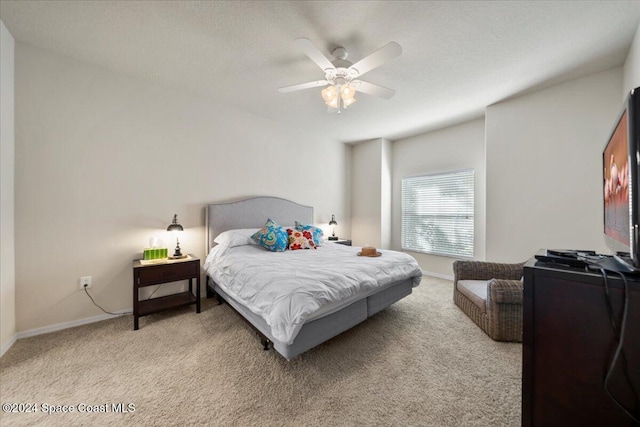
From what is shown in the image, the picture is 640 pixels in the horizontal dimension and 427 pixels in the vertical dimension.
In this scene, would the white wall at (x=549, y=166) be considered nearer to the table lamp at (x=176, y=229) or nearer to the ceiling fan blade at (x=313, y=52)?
the ceiling fan blade at (x=313, y=52)

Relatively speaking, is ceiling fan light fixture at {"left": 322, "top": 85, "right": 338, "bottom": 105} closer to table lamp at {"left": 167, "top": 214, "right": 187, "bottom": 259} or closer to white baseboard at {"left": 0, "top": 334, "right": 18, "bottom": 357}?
table lamp at {"left": 167, "top": 214, "right": 187, "bottom": 259}

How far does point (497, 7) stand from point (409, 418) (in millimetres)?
2856

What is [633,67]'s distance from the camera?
2049mm

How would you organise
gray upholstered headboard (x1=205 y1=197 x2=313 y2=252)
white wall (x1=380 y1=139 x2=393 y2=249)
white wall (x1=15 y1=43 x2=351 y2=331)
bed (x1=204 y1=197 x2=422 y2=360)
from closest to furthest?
bed (x1=204 y1=197 x2=422 y2=360)
white wall (x1=15 y1=43 x2=351 y2=331)
gray upholstered headboard (x1=205 y1=197 x2=313 y2=252)
white wall (x1=380 y1=139 x2=393 y2=249)

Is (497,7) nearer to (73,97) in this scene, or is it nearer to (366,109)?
(366,109)

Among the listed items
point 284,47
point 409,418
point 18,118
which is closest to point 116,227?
point 18,118

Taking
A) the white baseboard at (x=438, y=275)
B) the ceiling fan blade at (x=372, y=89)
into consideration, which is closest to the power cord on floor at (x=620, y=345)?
the ceiling fan blade at (x=372, y=89)

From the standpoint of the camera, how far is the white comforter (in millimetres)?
1594

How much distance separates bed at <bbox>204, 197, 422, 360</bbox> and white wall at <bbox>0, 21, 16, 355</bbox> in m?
1.58

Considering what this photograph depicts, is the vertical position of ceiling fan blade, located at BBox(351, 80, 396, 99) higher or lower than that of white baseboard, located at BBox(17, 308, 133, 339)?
higher

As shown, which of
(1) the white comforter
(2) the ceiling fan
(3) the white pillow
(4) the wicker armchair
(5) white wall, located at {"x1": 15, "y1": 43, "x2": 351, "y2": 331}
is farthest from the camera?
(3) the white pillow

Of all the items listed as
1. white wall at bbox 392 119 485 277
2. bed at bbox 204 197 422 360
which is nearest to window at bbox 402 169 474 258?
white wall at bbox 392 119 485 277

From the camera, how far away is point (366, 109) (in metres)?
3.42

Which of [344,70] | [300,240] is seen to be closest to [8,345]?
[300,240]
